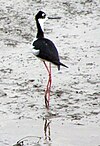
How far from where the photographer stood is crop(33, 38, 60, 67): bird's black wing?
800 cm

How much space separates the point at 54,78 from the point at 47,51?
3.97 feet

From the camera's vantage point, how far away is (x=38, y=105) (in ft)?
25.7

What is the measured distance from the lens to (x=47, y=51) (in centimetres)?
811

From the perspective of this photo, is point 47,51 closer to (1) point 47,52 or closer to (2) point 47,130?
(1) point 47,52

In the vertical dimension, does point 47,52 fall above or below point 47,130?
above

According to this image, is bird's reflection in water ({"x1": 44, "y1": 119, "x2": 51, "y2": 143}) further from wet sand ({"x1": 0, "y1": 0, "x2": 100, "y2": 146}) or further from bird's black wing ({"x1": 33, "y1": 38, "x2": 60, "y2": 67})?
bird's black wing ({"x1": 33, "y1": 38, "x2": 60, "y2": 67})

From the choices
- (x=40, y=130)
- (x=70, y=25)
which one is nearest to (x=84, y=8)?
(x=70, y=25)

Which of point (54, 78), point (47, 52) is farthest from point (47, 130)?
point (54, 78)

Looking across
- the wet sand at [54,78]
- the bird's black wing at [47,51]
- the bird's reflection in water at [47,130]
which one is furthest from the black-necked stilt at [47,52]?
the bird's reflection in water at [47,130]

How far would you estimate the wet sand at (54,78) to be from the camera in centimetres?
682

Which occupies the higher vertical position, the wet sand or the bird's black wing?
the bird's black wing

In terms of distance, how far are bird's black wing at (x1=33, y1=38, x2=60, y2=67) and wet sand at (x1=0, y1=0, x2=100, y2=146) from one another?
1.83 feet

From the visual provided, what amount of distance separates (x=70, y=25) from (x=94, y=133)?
21.5ft

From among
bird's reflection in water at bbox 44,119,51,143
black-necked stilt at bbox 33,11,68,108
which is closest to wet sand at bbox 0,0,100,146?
bird's reflection in water at bbox 44,119,51,143
